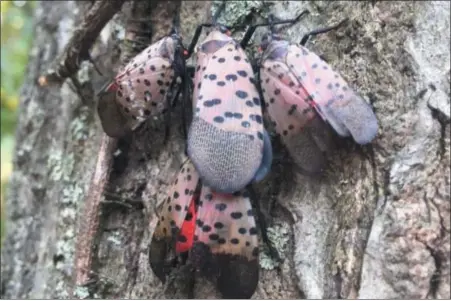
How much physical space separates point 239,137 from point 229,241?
29cm

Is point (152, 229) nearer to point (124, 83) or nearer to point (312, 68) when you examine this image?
point (124, 83)

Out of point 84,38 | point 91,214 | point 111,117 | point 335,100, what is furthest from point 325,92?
point 84,38

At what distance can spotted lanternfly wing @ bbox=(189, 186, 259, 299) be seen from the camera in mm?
1816

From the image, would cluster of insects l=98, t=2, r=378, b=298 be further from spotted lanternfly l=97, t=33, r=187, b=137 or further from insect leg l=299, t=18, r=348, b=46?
spotted lanternfly l=97, t=33, r=187, b=137

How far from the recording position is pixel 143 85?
7.28ft

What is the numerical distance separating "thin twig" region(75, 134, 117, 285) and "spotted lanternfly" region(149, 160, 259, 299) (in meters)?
0.48

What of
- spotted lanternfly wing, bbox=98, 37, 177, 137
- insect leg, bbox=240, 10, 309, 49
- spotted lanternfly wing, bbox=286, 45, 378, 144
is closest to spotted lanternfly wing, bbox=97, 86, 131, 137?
spotted lanternfly wing, bbox=98, 37, 177, 137

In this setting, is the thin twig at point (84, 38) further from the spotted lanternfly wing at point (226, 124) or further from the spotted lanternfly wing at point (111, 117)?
the spotted lanternfly wing at point (226, 124)

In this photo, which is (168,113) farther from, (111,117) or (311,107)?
(311,107)

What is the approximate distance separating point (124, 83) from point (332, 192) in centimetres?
83

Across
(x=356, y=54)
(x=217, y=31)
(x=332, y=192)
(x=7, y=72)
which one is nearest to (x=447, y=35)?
(x=356, y=54)

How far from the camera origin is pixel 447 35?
1.88 meters

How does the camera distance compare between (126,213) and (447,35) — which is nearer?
(447,35)

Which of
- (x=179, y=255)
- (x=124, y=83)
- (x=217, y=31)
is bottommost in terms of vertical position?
(x=179, y=255)
